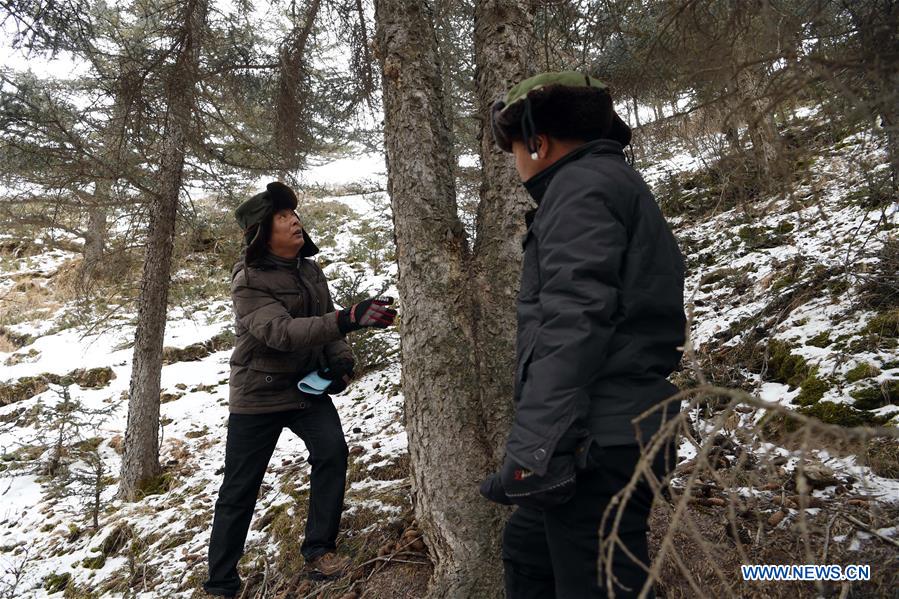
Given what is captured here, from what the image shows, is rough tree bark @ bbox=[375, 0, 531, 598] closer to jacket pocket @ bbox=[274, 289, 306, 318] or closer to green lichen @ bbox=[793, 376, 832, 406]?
jacket pocket @ bbox=[274, 289, 306, 318]

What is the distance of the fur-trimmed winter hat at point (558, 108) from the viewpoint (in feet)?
5.93

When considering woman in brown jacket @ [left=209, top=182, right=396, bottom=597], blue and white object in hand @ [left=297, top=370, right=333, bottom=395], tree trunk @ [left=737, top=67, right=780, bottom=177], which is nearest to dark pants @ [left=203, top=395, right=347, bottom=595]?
woman in brown jacket @ [left=209, top=182, right=396, bottom=597]

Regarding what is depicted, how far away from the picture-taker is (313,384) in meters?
3.35

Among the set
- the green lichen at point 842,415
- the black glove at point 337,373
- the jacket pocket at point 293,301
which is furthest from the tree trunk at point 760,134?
the jacket pocket at point 293,301

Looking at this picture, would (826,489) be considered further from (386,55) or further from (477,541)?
(386,55)

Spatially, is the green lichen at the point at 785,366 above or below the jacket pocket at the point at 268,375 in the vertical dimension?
below

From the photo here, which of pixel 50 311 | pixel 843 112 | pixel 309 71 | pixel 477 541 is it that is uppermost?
pixel 309 71

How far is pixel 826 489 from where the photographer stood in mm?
2725

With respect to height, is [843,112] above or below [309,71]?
below

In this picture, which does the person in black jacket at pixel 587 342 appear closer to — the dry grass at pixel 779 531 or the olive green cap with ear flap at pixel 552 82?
the olive green cap with ear flap at pixel 552 82

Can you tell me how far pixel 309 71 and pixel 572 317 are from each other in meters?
4.77

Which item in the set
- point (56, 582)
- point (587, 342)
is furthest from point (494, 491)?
point (56, 582)

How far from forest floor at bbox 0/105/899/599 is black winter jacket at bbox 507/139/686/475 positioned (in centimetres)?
29

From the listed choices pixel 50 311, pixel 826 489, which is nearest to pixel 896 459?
pixel 826 489
